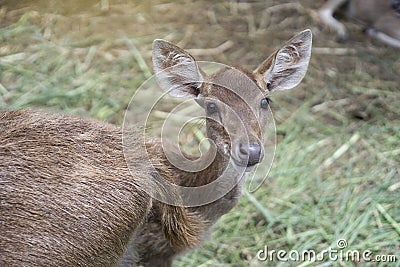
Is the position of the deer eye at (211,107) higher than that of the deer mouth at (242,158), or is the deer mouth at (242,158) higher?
the deer eye at (211,107)

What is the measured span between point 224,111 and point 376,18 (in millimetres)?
3727

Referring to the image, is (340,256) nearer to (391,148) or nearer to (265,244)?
(265,244)

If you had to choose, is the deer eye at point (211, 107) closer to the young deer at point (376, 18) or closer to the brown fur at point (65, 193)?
the brown fur at point (65, 193)

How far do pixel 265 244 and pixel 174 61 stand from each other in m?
1.55

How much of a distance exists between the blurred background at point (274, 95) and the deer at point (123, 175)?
93 cm

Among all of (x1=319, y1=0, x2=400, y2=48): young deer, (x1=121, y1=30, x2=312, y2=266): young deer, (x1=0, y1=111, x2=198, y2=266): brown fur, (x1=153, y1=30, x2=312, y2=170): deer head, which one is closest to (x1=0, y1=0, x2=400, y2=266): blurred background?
(x1=319, y1=0, x2=400, y2=48): young deer

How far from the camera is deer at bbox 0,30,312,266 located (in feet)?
9.45

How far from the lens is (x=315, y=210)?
4.88 m

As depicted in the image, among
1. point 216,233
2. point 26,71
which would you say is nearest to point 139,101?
point 26,71

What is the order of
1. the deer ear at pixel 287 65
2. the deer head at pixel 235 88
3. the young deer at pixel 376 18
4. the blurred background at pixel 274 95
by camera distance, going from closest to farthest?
the deer head at pixel 235 88, the deer ear at pixel 287 65, the blurred background at pixel 274 95, the young deer at pixel 376 18

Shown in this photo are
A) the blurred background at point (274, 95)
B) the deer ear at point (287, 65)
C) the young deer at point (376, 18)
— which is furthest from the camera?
the young deer at point (376, 18)

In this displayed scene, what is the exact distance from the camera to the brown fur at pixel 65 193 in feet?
9.30

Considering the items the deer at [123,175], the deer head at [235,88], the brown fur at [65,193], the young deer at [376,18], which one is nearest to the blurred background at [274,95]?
the young deer at [376,18]

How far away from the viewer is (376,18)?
6.91 m
